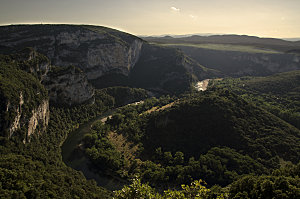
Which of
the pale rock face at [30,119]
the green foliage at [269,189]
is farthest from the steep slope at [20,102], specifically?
the green foliage at [269,189]

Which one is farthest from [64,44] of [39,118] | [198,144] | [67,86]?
[198,144]

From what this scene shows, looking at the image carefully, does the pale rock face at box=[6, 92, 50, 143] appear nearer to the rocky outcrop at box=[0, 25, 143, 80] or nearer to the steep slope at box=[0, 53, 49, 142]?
the steep slope at box=[0, 53, 49, 142]

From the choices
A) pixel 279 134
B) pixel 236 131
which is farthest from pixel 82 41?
pixel 279 134

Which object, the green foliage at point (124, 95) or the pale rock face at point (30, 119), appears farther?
the green foliage at point (124, 95)

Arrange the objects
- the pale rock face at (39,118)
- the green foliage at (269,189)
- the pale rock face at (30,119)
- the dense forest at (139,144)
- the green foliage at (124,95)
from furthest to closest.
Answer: the green foliage at (124,95)
the pale rock face at (39,118)
the pale rock face at (30,119)
the dense forest at (139,144)
the green foliage at (269,189)

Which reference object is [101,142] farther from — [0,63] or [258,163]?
[258,163]

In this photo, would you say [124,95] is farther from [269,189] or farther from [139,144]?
[269,189]

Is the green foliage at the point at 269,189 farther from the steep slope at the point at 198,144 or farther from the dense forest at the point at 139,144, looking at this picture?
the steep slope at the point at 198,144

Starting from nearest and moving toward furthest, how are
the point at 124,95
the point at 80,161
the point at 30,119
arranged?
1. the point at 30,119
2. the point at 80,161
3. the point at 124,95
